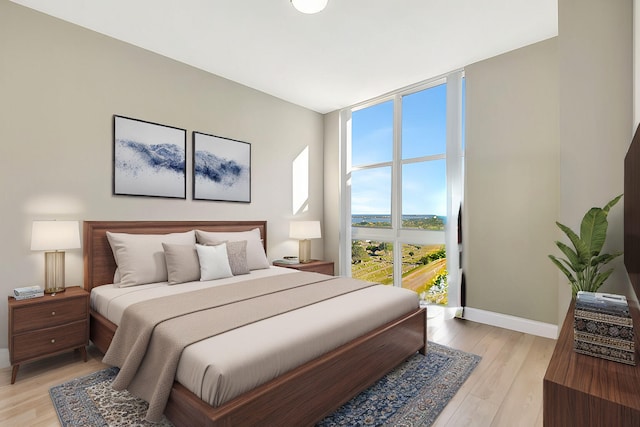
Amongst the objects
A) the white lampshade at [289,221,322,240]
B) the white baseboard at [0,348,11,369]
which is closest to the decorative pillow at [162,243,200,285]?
the white baseboard at [0,348,11,369]

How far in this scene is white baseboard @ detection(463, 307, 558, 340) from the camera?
298cm

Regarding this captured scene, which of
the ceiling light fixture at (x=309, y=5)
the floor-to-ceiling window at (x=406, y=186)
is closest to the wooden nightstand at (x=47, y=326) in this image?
the ceiling light fixture at (x=309, y=5)

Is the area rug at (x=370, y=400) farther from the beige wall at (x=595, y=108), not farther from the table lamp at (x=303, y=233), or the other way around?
the table lamp at (x=303, y=233)

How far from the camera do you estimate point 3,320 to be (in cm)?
244

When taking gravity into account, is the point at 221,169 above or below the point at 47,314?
above


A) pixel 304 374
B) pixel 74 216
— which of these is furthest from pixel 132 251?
pixel 304 374

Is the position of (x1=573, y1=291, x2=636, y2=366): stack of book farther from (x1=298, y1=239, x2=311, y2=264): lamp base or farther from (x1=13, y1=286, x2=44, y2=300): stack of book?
(x1=13, y1=286, x2=44, y2=300): stack of book

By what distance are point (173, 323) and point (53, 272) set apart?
1581 millimetres

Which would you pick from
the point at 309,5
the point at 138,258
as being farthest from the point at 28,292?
the point at 309,5

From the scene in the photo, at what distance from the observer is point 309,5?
7.92 ft

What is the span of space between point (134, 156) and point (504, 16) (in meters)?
3.65

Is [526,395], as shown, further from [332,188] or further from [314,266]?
[332,188]

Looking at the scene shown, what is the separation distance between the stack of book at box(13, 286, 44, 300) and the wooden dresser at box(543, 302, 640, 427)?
3.26 meters

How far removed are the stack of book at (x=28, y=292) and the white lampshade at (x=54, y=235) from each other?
0.32 m
